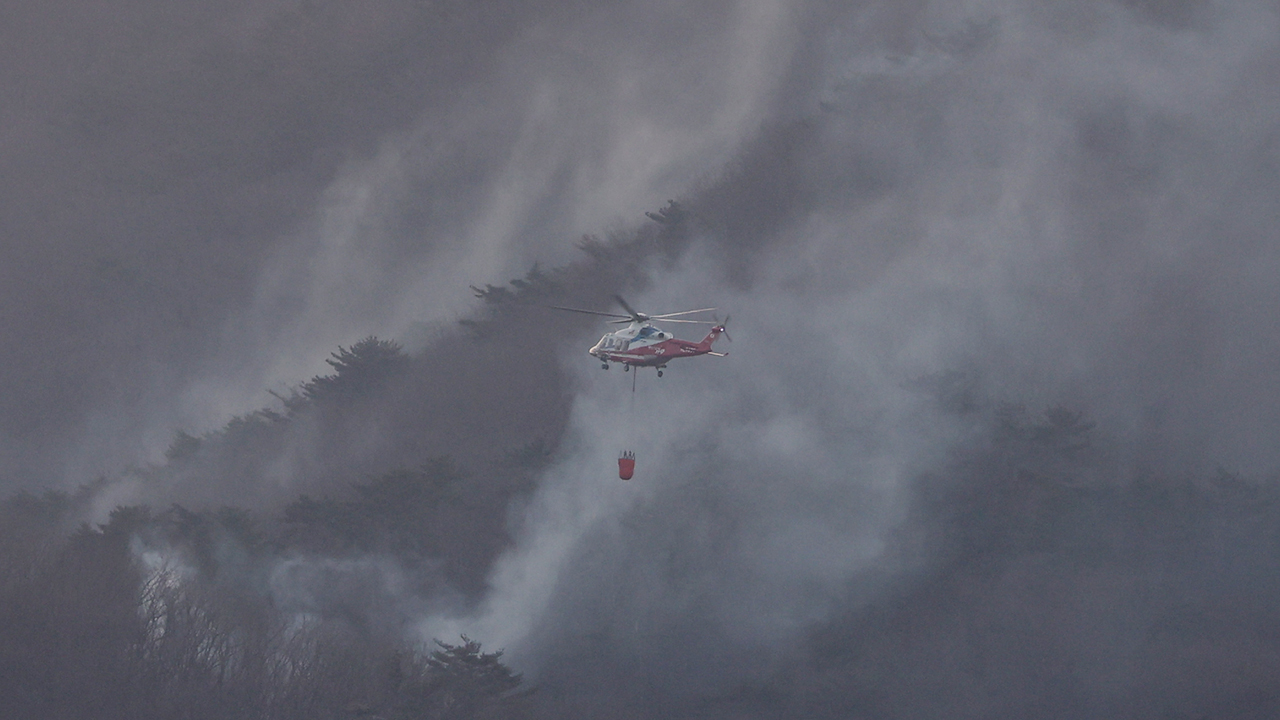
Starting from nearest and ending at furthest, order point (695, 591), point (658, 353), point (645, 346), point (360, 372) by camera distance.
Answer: point (658, 353), point (645, 346), point (695, 591), point (360, 372)

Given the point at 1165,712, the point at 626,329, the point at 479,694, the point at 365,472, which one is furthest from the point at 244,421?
the point at 1165,712

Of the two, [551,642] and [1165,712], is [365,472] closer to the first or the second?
[551,642]

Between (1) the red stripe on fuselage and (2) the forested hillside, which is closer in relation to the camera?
(1) the red stripe on fuselage

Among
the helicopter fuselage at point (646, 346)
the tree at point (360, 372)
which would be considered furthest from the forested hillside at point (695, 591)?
the helicopter fuselage at point (646, 346)

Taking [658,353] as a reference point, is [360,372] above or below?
above

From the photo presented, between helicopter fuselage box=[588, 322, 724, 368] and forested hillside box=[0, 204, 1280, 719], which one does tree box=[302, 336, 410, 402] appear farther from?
helicopter fuselage box=[588, 322, 724, 368]

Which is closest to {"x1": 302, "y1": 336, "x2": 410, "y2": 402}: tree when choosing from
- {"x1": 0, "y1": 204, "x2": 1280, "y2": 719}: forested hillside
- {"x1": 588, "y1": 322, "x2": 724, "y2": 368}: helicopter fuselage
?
{"x1": 0, "y1": 204, "x2": 1280, "y2": 719}: forested hillside

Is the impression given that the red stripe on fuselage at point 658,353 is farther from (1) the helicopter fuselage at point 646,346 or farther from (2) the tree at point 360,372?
(2) the tree at point 360,372

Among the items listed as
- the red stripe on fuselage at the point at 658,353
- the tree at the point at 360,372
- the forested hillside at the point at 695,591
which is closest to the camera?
the red stripe on fuselage at the point at 658,353

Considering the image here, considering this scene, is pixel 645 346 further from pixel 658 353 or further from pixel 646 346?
pixel 658 353

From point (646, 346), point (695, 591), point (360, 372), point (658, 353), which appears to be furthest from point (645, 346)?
point (360, 372)

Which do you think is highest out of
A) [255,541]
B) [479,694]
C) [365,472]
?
[365,472]
